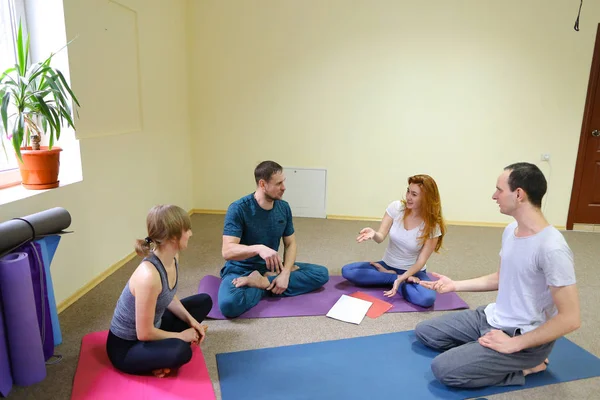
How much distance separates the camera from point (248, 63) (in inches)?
174

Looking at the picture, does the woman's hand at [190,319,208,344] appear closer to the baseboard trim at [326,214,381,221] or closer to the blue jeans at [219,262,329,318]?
the blue jeans at [219,262,329,318]

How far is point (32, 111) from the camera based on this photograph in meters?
2.20

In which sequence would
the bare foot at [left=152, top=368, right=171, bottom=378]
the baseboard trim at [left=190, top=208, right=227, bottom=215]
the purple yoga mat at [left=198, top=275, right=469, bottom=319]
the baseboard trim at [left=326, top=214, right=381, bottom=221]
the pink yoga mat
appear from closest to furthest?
the pink yoga mat
the bare foot at [left=152, top=368, right=171, bottom=378]
the purple yoga mat at [left=198, top=275, right=469, bottom=319]
the baseboard trim at [left=326, top=214, right=381, bottom=221]
the baseboard trim at [left=190, top=208, right=227, bottom=215]

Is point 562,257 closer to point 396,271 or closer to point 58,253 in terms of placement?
point 396,271

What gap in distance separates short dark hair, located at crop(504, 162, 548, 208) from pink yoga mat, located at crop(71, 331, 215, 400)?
1507 mm

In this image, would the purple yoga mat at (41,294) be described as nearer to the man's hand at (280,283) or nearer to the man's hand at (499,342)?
the man's hand at (280,283)

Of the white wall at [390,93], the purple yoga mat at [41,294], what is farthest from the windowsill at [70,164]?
the white wall at [390,93]

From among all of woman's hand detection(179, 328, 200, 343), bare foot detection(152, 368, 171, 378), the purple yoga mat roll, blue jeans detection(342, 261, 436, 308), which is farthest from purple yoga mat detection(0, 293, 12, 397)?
blue jeans detection(342, 261, 436, 308)

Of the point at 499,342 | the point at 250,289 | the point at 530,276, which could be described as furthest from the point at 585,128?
the point at 250,289

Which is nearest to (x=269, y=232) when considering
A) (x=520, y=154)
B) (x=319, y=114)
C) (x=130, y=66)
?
(x=130, y=66)

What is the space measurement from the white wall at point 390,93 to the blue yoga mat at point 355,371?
8.21 ft

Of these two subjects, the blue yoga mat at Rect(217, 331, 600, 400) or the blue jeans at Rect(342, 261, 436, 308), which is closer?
the blue yoga mat at Rect(217, 331, 600, 400)

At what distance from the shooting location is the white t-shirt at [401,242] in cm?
267

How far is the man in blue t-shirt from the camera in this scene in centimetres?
244
